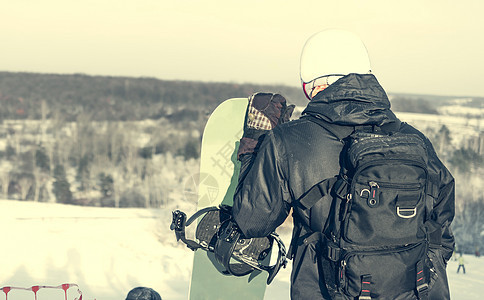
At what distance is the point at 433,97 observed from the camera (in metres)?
44.6

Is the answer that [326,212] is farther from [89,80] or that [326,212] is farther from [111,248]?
[89,80]

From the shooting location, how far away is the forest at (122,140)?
2780 centimetres

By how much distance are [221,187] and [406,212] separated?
165cm

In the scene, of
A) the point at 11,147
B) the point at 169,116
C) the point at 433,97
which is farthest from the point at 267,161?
the point at 433,97

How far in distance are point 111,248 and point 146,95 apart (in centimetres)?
2990

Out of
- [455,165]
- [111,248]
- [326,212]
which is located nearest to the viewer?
[326,212]

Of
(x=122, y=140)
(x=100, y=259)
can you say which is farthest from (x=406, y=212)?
(x=122, y=140)

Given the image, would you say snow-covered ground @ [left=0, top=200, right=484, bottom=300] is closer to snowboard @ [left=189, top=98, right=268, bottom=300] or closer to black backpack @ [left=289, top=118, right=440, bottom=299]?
snowboard @ [left=189, top=98, right=268, bottom=300]

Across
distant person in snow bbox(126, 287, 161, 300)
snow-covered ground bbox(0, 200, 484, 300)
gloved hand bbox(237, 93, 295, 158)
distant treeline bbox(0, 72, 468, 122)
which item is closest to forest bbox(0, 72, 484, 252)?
distant treeline bbox(0, 72, 468, 122)

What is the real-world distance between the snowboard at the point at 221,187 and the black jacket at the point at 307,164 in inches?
49.9

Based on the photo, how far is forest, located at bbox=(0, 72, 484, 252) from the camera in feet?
91.2

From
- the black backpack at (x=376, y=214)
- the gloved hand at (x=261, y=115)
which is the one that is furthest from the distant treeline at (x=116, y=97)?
the black backpack at (x=376, y=214)

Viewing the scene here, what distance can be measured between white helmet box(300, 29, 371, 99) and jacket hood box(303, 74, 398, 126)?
386mm

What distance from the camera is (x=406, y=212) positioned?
169 centimetres
